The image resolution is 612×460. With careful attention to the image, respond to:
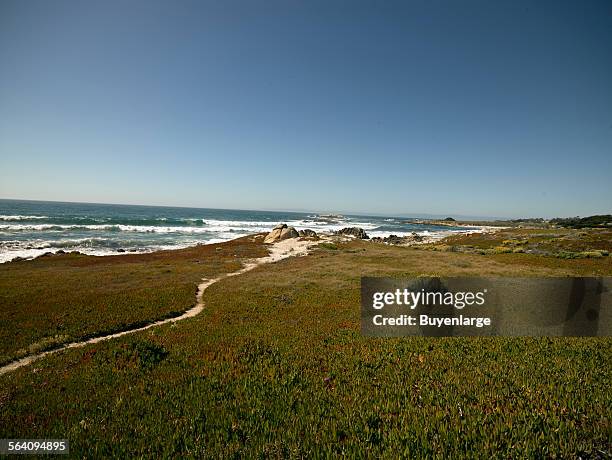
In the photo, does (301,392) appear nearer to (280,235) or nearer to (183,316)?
(183,316)

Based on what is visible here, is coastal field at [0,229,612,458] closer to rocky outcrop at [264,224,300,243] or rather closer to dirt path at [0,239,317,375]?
dirt path at [0,239,317,375]

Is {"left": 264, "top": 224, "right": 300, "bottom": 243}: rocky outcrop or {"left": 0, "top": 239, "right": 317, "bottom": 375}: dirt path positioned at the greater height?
{"left": 264, "top": 224, "right": 300, "bottom": 243}: rocky outcrop

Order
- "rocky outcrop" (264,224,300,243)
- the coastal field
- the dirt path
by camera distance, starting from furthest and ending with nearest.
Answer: "rocky outcrop" (264,224,300,243) < the dirt path < the coastal field

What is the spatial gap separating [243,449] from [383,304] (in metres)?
13.2

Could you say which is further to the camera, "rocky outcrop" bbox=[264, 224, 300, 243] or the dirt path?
"rocky outcrop" bbox=[264, 224, 300, 243]

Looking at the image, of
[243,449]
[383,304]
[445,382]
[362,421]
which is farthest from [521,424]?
[383,304]

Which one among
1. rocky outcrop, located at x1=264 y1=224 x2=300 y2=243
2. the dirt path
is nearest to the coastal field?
the dirt path

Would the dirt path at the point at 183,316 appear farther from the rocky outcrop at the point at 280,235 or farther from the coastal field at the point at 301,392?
the rocky outcrop at the point at 280,235

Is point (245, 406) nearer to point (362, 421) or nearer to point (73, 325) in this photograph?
point (362, 421)

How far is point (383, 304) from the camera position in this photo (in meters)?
16.8

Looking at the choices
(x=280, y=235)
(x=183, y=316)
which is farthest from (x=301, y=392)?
(x=280, y=235)

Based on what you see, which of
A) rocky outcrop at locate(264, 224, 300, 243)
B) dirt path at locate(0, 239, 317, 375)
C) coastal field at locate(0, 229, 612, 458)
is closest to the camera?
coastal field at locate(0, 229, 612, 458)

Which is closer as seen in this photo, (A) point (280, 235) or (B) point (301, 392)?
(B) point (301, 392)

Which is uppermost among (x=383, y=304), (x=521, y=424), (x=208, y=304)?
(x=521, y=424)
